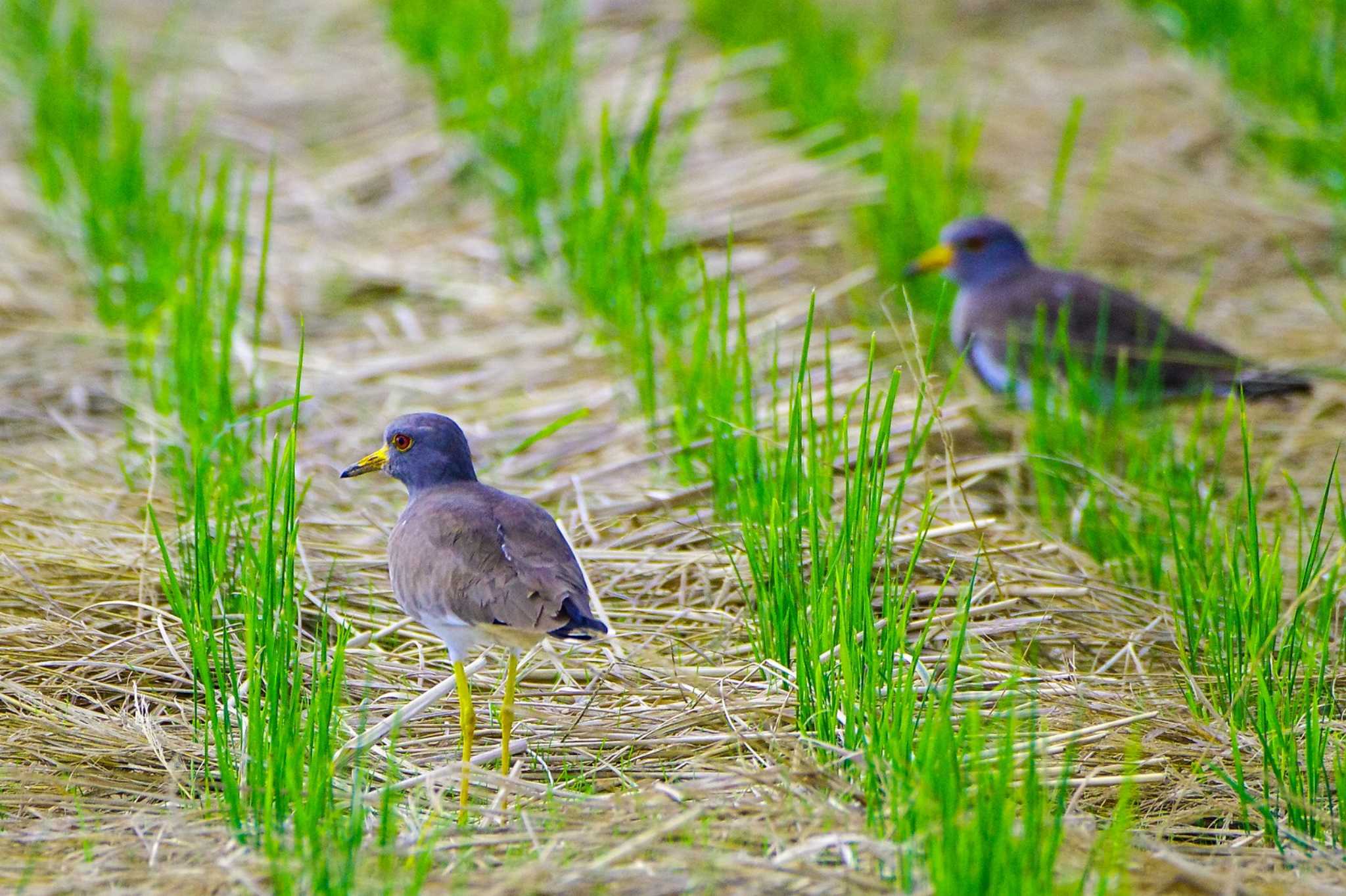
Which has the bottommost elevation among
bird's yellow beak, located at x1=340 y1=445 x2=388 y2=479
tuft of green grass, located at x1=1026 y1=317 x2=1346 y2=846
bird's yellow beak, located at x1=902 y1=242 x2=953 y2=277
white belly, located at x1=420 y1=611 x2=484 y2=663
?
tuft of green grass, located at x1=1026 y1=317 x2=1346 y2=846

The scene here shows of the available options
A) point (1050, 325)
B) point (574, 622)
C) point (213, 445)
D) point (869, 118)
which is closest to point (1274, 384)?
point (1050, 325)

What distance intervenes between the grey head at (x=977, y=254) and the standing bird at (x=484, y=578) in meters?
2.33

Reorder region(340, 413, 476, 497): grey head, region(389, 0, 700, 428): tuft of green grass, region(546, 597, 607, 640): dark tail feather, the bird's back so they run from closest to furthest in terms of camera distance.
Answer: region(546, 597, 607, 640): dark tail feather, region(340, 413, 476, 497): grey head, region(389, 0, 700, 428): tuft of green grass, the bird's back

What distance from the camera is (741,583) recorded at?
9.18 feet

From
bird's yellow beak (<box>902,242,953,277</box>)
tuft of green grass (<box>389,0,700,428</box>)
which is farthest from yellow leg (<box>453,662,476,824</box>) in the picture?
bird's yellow beak (<box>902,242,953,277</box>)

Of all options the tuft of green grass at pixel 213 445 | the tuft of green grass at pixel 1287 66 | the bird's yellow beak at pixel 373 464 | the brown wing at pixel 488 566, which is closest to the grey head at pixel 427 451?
the bird's yellow beak at pixel 373 464

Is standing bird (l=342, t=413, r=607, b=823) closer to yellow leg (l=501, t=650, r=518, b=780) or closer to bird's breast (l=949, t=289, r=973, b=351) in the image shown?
yellow leg (l=501, t=650, r=518, b=780)

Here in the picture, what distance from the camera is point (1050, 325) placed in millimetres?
4531

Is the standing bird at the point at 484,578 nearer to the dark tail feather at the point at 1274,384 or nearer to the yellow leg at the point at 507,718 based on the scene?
the yellow leg at the point at 507,718

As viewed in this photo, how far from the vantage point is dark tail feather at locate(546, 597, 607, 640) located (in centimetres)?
238

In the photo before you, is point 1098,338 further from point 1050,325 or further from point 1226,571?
point 1226,571

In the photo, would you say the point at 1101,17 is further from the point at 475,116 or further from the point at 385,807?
the point at 385,807

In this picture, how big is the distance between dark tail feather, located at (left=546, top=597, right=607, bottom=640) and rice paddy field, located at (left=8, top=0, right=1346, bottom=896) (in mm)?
261

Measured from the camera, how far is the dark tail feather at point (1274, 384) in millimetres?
4070
